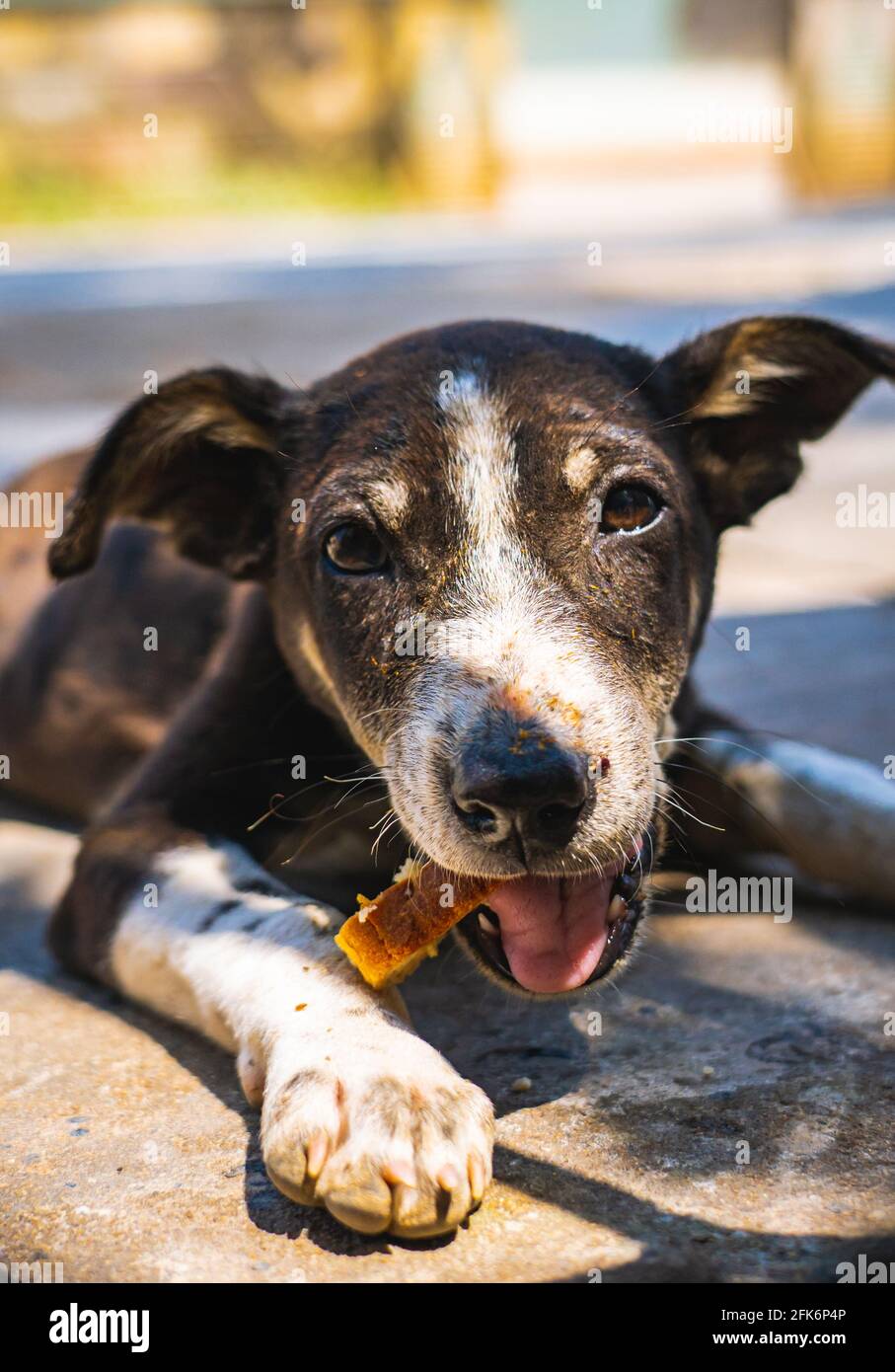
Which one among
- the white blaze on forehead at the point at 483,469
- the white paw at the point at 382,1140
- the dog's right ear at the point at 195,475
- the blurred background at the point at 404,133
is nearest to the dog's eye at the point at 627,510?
the white blaze on forehead at the point at 483,469

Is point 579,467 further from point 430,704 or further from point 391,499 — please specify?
point 430,704

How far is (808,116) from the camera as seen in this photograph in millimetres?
26547

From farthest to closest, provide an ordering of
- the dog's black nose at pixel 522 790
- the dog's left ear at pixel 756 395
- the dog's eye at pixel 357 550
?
the dog's left ear at pixel 756 395
the dog's eye at pixel 357 550
the dog's black nose at pixel 522 790

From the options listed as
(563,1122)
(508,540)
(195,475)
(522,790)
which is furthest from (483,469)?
(563,1122)

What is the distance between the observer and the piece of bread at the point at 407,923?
3.01 m

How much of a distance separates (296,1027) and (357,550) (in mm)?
1087

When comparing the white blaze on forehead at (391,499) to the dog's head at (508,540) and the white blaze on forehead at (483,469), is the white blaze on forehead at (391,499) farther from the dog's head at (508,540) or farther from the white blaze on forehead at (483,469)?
the white blaze on forehead at (483,469)

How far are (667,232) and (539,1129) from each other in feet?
65.9

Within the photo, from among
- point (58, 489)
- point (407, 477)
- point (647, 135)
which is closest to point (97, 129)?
point (647, 135)

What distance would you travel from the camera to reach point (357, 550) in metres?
3.46

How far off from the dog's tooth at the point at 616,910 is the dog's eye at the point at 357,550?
91cm

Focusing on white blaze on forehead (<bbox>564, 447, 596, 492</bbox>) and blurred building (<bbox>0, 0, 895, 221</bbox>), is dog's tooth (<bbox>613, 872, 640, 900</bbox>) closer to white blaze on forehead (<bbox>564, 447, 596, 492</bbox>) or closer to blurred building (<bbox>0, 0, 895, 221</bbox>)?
white blaze on forehead (<bbox>564, 447, 596, 492</bbox>)

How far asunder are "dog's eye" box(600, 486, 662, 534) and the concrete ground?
0.99m

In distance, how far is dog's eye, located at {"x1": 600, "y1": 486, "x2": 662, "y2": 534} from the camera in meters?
3.38
